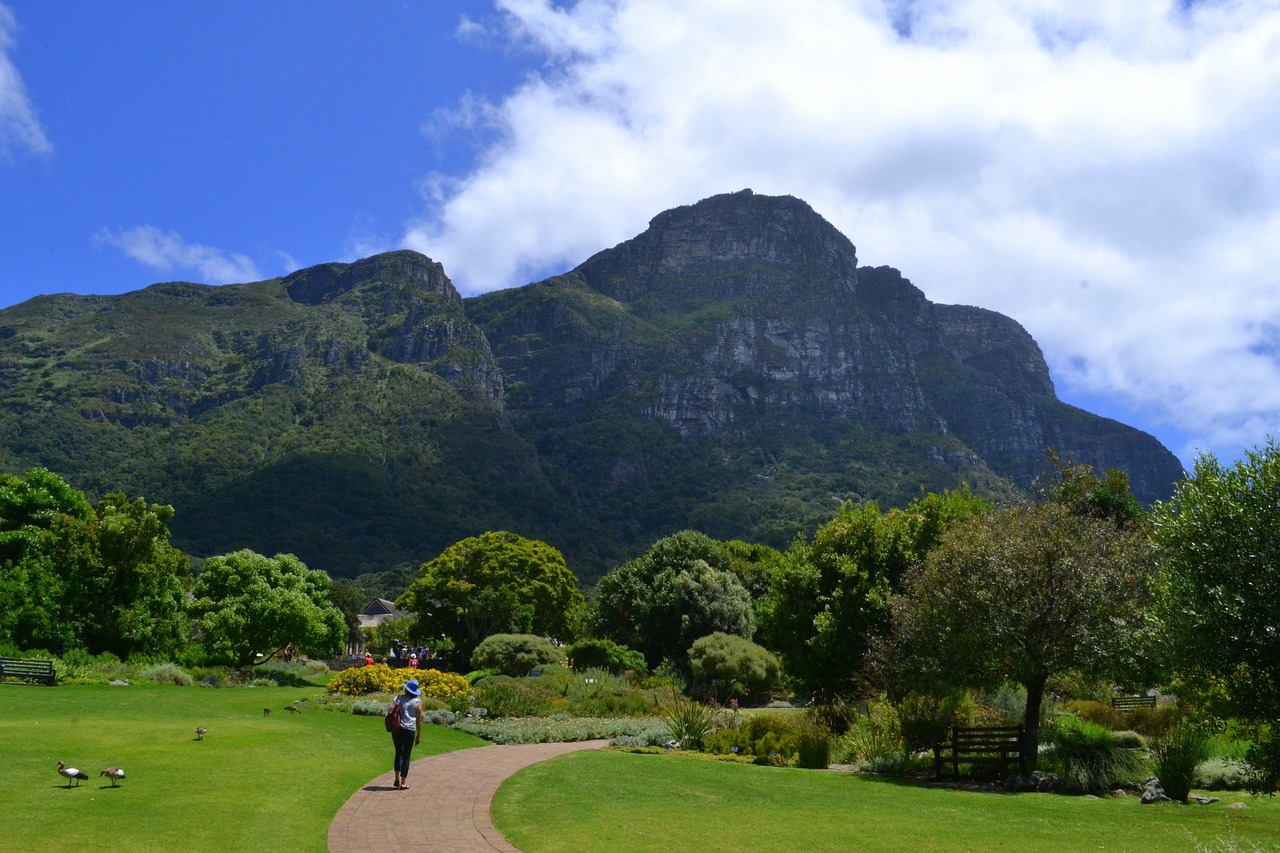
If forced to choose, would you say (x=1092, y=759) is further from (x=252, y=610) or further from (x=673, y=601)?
(x=252, y=610)

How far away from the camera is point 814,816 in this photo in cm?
1304

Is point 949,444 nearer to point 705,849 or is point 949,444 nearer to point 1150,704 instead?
point 1150,704

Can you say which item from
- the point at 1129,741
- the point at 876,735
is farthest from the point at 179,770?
the point at 1129,741

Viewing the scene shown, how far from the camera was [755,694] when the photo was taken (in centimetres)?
3478

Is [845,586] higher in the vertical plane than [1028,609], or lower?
higher

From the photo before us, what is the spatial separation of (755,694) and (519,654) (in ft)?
33.0

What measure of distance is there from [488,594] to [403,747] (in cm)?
3742

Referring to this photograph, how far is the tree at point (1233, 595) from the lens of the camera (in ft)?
37.9

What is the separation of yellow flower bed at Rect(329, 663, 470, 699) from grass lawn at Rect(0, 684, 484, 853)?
3382 millimetres

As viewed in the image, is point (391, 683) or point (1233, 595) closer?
point (1233, 595)

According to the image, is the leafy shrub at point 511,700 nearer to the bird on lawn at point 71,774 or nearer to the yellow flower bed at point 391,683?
the yellow flower bed at point 391,683

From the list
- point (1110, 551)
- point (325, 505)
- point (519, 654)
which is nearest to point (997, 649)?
point (1110, 551)

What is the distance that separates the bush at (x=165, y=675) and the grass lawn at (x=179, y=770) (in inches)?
254

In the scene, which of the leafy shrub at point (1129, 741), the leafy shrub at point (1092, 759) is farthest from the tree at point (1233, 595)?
the leafy shrub at point (1129, 741)
